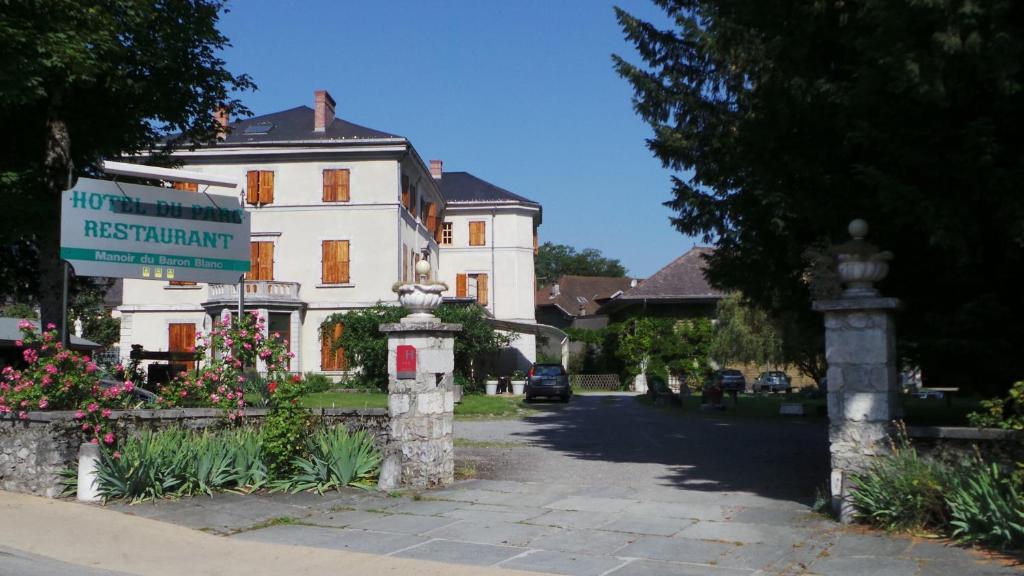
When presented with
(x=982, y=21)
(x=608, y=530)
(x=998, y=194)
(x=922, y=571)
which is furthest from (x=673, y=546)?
(x=982, y=21)

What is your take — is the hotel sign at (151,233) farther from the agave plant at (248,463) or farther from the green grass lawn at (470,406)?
the green grass lawn at (470,406)

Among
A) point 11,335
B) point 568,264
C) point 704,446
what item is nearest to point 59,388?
point 704,446

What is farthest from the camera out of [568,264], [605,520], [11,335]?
[568,264]

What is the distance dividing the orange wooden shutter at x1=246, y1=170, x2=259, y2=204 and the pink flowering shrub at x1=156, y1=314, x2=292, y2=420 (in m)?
25.0

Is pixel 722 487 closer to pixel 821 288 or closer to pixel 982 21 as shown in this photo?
pixel 821 288

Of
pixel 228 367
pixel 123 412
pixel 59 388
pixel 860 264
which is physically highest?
pixel 860 264

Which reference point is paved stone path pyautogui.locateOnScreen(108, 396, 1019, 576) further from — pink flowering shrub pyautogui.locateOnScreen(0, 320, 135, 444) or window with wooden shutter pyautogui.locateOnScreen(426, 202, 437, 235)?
window with wooden shutter pyautogui.locateOnScreen(426, 202, 437, 235)

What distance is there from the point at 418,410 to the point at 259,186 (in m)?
27.3

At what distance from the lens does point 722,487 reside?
10453 mm

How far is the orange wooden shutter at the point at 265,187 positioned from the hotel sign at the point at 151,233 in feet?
75.0

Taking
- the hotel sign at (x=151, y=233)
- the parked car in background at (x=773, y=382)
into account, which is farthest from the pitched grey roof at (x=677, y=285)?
the hotel sign at (x=151, y=233)

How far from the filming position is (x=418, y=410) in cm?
1008

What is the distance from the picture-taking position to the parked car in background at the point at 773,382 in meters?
46.2

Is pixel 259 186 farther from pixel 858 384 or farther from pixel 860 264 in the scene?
pixel 858 384
